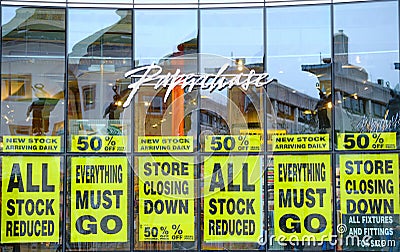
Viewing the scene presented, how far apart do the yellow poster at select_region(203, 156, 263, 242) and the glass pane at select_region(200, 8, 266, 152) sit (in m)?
0.60

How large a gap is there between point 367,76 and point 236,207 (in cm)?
417

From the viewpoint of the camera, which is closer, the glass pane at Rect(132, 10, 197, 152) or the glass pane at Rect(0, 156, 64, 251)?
the glass pane at Rect(0, 156, 64, 251)

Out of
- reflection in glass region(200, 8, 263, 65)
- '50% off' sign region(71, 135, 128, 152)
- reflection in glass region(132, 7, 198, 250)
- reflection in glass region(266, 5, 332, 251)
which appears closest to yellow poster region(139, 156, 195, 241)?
reflection in glass region(132, 7, 198, 250)

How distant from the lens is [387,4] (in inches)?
648

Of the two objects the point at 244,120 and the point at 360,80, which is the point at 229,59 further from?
the point at 360,80

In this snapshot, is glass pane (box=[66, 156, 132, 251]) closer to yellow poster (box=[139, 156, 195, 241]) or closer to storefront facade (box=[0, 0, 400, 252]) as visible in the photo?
storefront facade (box=[0, 0, 400, 252])

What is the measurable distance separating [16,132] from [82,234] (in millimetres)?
2755

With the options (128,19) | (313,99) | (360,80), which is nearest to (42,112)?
(128,19)

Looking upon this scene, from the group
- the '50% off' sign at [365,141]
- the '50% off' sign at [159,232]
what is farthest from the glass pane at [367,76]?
the '50% off' sign at [159,232]

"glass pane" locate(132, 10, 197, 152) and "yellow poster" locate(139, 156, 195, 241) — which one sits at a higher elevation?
"glass pane" locate(132, 10, 197, 152)

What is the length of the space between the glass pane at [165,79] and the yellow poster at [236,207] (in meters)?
1.25

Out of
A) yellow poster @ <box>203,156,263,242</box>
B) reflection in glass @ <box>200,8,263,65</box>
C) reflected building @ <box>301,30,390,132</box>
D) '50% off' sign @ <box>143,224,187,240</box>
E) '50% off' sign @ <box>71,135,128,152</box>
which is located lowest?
'50% off' sign @ <box>143,224,187,240</box>

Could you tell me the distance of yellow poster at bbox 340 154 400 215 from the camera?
1614 centimetres

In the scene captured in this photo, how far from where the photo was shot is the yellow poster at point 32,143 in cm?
1647
